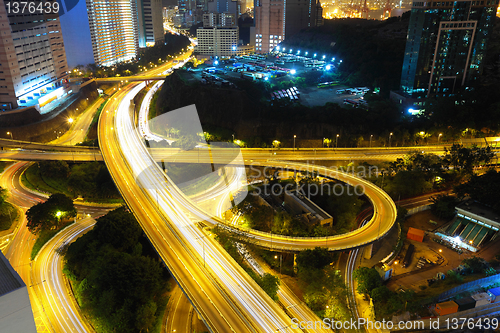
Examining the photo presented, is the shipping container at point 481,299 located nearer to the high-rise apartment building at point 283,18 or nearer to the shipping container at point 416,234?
the shipping container at point 416,234

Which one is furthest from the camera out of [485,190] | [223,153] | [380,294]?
[223,153]

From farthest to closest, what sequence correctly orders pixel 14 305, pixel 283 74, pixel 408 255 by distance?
pixel 283 74
pixel 408 255
pixel 14 305

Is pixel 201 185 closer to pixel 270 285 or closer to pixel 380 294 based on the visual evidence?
pixel 270 285

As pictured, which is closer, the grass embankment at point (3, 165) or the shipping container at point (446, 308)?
the shipping container at point (446, 308)

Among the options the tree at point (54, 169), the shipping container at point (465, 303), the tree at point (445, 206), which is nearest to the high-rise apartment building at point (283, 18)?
the tree at point (54, 169)

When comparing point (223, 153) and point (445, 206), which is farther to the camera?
point (223, 153)

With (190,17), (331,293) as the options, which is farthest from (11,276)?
(190,17)

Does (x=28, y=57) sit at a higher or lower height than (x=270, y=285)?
higher

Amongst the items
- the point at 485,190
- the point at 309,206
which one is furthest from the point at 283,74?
the point at 485,190
